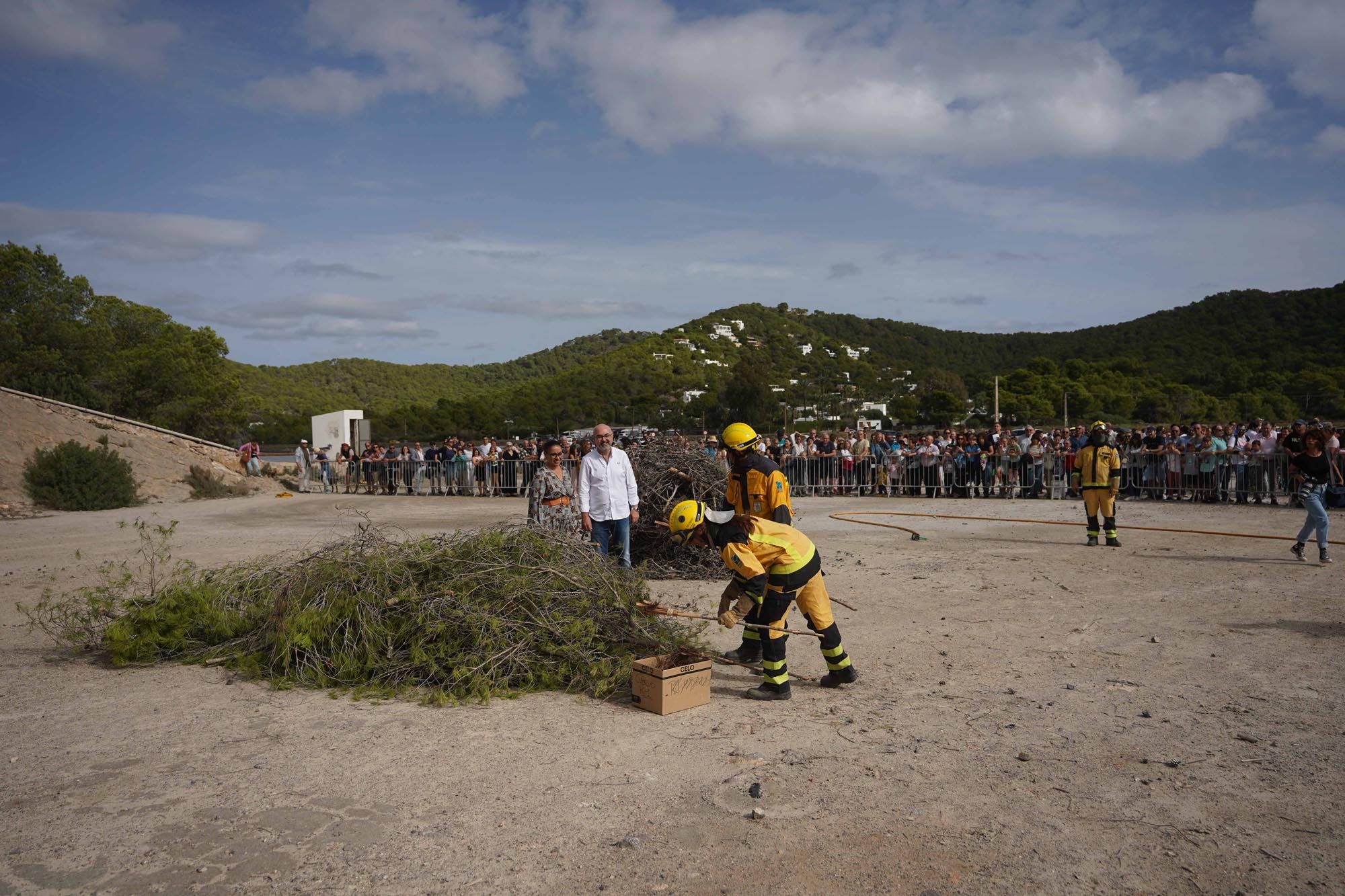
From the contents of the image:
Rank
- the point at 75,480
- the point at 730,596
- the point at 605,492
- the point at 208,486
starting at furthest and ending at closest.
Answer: the point at 208,486 < the point at 75,480 < the point at 605,492 < the point at 730,596

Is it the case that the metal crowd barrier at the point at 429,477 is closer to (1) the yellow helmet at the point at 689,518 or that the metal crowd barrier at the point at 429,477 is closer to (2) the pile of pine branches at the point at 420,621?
(2) the pile of pine branches at the point at 420,621

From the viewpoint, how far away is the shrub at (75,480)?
2022 cm

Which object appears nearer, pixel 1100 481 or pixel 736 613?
pixel 736 613

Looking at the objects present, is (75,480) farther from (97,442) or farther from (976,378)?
(976,378)

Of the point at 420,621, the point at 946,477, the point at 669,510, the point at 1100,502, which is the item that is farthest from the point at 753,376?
the point at 420,621

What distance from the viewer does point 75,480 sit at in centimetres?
2042

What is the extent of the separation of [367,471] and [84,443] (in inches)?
333

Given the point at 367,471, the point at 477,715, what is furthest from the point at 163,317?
the point at 477,715

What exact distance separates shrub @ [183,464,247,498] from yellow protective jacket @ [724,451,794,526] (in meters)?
23.4

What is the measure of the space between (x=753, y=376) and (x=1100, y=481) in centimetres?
4576

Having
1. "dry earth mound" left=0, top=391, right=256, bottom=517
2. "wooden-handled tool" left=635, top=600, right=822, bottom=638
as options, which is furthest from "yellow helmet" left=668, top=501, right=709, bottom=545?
"dry earth mound" left=0, top=391, right=256, bottom=517

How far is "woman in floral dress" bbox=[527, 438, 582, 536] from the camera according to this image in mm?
8984

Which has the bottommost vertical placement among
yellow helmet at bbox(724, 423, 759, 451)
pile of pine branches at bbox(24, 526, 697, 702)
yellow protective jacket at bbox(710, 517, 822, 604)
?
pile of pine branches at bbox(24, 526, 697, 702)

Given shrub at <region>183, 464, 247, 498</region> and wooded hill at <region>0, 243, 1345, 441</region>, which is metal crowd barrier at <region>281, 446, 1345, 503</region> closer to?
shrub at <region>183, 464, 247, 498</region>
